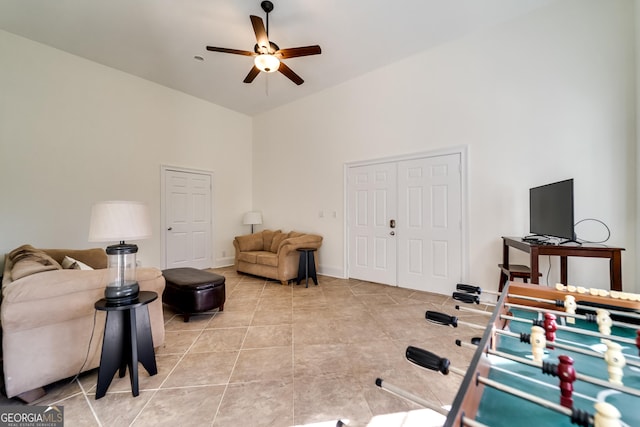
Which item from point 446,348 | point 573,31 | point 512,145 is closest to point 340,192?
point 512,145

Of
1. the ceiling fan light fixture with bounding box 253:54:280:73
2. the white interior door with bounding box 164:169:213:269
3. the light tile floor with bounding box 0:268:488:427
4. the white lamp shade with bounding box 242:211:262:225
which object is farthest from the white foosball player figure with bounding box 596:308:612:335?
the white interior door with bounding box 164:169:213:269

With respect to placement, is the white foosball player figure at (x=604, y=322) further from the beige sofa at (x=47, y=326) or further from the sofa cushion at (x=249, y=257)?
the sofa cushion at (x=249, y=257)

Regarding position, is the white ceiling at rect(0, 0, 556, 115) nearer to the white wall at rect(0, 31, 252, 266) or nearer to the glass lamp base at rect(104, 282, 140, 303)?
the white wall at rect(0, 31, 252, 266)

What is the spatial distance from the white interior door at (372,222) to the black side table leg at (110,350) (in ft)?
11.4

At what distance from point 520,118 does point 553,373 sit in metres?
3.45

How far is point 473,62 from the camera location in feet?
11.4

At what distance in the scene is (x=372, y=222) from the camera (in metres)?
4.42

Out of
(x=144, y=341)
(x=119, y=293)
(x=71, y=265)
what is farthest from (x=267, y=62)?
(x=144, y=341)

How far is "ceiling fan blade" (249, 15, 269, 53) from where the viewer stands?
2.49m

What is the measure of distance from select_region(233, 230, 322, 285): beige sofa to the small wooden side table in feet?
8.25

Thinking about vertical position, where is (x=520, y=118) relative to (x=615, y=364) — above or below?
above

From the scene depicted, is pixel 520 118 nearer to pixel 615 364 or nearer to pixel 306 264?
pixel 615 364

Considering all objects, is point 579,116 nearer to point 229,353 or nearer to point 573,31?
point 573,31

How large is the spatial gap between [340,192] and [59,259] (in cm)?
404
